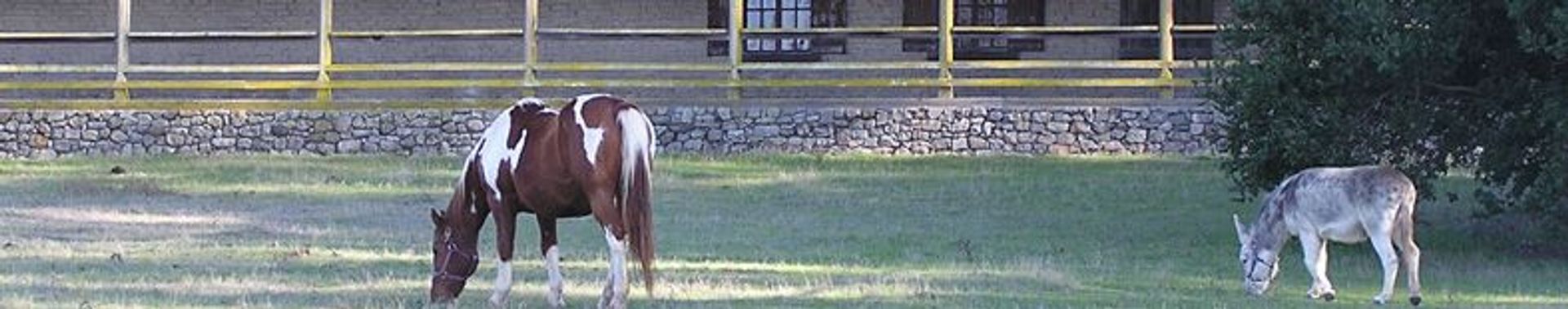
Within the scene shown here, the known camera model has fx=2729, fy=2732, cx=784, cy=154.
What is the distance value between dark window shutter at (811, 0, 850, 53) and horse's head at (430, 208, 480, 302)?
61.7 ft

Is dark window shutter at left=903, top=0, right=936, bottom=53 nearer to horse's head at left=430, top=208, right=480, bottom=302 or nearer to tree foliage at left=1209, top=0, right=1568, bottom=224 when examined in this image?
tree foliage at left=1209, top=0, right=1568, bottom=224

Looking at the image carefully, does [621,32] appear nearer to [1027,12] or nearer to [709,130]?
[709,130]

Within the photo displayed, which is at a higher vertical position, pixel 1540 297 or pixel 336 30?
pixel 336 30

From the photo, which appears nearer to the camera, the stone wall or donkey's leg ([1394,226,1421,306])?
donkey's leg ([1394,226,1421,306])

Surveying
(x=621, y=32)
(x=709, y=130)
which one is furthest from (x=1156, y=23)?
(x=621, y=32)

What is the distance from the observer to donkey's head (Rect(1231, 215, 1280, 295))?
54.3ft

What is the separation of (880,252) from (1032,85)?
34.1 ft

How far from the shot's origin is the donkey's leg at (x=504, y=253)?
48.8 feet

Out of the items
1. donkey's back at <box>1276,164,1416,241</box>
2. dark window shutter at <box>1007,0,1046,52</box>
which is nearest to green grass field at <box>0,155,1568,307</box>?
donkey's back at <box>1276,164,1416,241</box>

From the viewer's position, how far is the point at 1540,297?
680 inches

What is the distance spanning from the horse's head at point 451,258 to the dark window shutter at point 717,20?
61.5ft

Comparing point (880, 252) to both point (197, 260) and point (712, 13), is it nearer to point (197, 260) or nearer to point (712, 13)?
point (197, 260)

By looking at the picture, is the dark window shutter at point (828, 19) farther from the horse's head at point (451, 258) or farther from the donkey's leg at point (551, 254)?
the horse's head at point (451, 258)

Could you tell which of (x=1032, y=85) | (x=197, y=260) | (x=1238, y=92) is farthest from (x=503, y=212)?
(x=1032, y=85)
